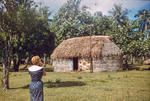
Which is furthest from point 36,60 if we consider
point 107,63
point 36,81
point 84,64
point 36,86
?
point 84,64

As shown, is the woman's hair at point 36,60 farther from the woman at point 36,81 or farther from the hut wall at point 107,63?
the hut wall at point 107,63

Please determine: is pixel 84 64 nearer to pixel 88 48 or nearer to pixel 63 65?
pixel 88 48

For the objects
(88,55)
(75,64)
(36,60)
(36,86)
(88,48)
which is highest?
(88,48)

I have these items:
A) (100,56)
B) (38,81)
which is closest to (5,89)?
(38,81)

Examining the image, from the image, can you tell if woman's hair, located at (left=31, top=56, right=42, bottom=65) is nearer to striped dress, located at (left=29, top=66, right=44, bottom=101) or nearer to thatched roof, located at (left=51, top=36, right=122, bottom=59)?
striped dress, located at (left=29, top=66, right=44, bottom=101)

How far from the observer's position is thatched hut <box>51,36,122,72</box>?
121ft

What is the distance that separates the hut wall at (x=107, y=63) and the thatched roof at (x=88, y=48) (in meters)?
0.53

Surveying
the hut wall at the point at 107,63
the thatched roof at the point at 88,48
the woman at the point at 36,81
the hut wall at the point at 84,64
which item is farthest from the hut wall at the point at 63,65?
the woman at the point at 36,81

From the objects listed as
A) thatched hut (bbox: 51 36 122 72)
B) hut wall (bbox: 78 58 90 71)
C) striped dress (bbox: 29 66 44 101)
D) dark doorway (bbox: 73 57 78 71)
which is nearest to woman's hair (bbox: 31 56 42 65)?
striped dress (bbox: 29 66 44 101)

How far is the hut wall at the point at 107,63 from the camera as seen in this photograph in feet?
120

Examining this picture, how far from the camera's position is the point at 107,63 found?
36.7 m

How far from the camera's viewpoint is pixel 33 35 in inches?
1679

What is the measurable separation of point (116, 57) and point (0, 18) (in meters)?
20.1

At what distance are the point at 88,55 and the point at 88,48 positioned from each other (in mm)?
993
